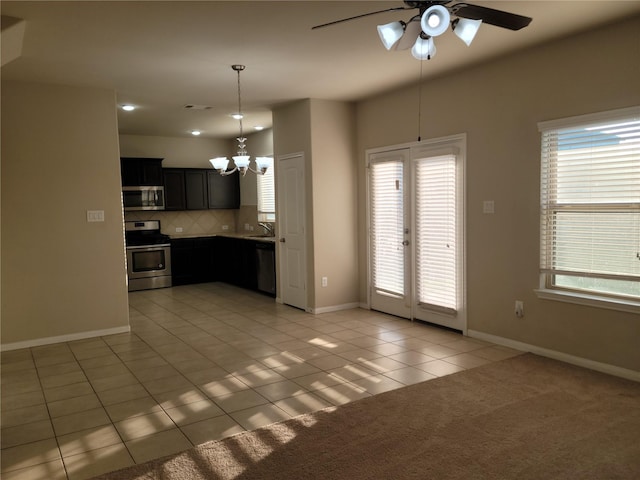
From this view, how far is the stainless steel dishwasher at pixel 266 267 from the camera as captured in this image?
7174mm

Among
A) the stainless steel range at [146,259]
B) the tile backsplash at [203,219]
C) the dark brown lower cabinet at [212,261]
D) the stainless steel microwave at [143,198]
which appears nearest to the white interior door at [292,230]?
the dark brown lower cabinet at [212,261]

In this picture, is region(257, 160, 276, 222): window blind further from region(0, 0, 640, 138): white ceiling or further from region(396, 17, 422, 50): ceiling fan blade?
region(396, 17, 422, 50): ceiling fan blade

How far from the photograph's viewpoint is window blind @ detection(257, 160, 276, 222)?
8422mm

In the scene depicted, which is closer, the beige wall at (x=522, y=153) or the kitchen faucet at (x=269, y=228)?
the beige wall at (x=522, y=153)

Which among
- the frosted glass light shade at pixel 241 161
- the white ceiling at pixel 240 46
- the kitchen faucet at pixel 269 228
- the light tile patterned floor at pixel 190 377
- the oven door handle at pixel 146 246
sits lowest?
the light tile patterned floor at pixel 190 377

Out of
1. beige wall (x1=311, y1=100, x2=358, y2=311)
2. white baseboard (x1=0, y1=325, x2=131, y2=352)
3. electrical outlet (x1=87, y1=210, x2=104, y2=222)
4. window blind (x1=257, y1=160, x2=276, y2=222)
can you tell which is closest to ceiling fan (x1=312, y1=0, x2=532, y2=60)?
beige wall (x1=311, y1=100, x2=358, y2=311)

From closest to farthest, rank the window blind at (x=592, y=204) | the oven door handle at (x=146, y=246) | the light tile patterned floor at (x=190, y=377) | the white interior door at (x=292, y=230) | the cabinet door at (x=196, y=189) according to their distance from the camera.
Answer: the light tile patterned floor at (x=190, y=377), the window blind at (x=592, y=204), the white interior door at (x=292, y=230), the oven door handle at (x=146, y=246), the cabinet door at (x=196, y=189)

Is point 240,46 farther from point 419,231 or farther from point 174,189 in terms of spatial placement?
point 174,189

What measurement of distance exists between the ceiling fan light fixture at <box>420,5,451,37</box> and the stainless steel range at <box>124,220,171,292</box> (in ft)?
22.0

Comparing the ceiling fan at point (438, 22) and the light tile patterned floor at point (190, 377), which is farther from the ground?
the ceiling fan at point (438, 22)

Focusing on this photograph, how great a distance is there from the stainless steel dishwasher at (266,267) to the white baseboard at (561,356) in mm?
3185

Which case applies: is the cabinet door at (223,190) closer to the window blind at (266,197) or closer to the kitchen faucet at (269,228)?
the window blind at (266,197)

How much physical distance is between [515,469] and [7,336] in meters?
4.83

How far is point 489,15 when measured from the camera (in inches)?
102
